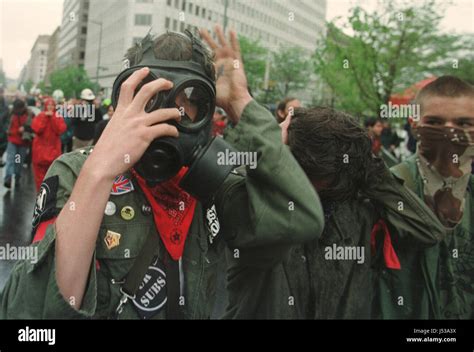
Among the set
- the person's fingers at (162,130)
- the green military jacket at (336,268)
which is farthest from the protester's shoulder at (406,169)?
the person's fingers at (162,130)

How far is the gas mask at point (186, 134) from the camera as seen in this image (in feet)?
4.19

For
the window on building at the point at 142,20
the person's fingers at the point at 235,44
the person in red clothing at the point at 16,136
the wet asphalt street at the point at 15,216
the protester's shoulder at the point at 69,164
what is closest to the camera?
the protester's shoulder at the point at 69,164

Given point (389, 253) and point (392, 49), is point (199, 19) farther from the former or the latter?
point (389, 253)

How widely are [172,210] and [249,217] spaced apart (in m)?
0.23

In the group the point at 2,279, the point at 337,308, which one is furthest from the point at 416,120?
the point at 2,279

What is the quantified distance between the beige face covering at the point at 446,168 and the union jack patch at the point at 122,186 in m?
1.24

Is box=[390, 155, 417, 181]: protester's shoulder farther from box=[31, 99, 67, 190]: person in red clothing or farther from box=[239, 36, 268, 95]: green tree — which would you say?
box=[239, 36, 268, 95]: green tree

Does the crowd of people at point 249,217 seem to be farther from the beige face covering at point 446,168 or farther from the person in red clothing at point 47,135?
the person in red clothing at point 47,135

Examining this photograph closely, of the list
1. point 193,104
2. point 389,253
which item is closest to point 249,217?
point 193,104

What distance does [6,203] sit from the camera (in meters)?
7.97

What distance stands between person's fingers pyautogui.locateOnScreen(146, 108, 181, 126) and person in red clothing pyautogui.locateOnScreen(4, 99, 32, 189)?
342 inches

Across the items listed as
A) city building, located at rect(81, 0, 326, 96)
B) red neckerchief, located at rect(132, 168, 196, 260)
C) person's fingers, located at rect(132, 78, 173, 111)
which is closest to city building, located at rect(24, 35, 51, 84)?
city building, located at rect(81, 0, 326, 96)
